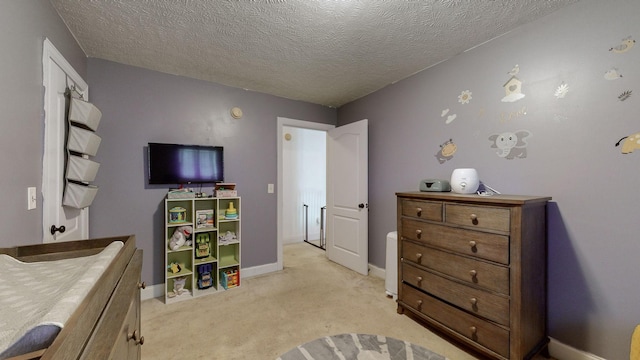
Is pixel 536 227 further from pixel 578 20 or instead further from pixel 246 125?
pixel 246 125

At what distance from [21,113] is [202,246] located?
182cm

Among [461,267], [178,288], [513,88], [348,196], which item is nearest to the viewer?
[461,267]

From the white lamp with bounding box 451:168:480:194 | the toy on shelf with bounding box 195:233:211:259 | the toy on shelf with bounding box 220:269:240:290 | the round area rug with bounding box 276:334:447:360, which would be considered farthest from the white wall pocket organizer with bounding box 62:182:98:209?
the white lamp with bounding box 451:168:480:194

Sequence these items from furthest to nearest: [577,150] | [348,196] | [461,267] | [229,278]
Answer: [348,196] → [229,278] → [461,267] → [577,150]

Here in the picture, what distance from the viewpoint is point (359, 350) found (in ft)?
5.97

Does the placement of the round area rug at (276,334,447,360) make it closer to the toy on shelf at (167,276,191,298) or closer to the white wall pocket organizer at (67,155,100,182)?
the toy on shelf at (167,276,191,298)

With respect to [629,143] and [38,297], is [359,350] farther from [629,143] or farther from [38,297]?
[629,143]

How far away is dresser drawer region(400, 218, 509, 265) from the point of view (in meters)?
1.61

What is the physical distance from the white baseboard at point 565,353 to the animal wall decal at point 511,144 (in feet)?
4.44

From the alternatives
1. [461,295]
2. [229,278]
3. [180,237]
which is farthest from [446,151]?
[180,237]

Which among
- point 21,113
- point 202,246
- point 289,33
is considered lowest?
point 202,246

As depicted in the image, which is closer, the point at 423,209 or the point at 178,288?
the point at 423,209

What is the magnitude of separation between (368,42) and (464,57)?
3.08ft

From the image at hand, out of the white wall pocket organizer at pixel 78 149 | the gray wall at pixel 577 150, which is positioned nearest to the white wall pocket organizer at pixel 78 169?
the white wall pocket organizer at pixel 78 149
